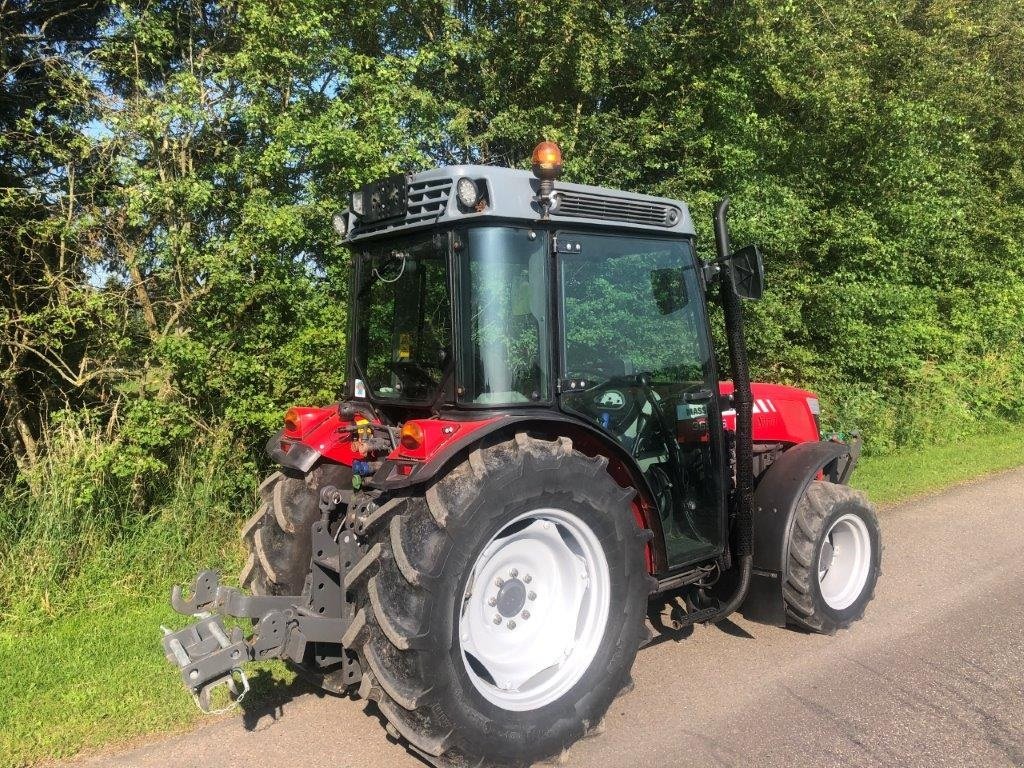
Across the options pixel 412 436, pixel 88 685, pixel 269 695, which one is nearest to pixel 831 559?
pixel 412 436

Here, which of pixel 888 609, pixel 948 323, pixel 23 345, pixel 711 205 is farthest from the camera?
pixel 948 323

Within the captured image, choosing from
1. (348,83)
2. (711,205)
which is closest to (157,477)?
(348,83)

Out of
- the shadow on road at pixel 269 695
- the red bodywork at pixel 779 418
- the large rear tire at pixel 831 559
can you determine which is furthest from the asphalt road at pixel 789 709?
the red bodywork at pixel 779 418

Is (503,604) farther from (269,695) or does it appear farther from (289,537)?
(269,695)

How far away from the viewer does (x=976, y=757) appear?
2980mm

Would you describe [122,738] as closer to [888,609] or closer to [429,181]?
[429,181]

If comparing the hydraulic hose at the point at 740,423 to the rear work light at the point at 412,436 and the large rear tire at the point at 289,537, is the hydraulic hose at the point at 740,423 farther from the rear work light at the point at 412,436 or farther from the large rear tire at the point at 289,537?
the large rear tire at the point at 289,537

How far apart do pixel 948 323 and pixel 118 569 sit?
1225 centimetres

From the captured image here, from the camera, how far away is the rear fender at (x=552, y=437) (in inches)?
110

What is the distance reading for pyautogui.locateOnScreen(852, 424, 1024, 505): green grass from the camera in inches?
297

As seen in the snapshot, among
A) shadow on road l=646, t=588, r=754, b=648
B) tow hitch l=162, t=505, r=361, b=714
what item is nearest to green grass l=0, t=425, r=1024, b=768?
tow hitch l=162, t=505, r=361, b=714

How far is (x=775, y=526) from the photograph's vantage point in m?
3.89

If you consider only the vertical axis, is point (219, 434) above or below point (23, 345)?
below

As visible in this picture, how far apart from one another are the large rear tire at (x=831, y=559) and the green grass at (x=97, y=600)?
8.88 feet
